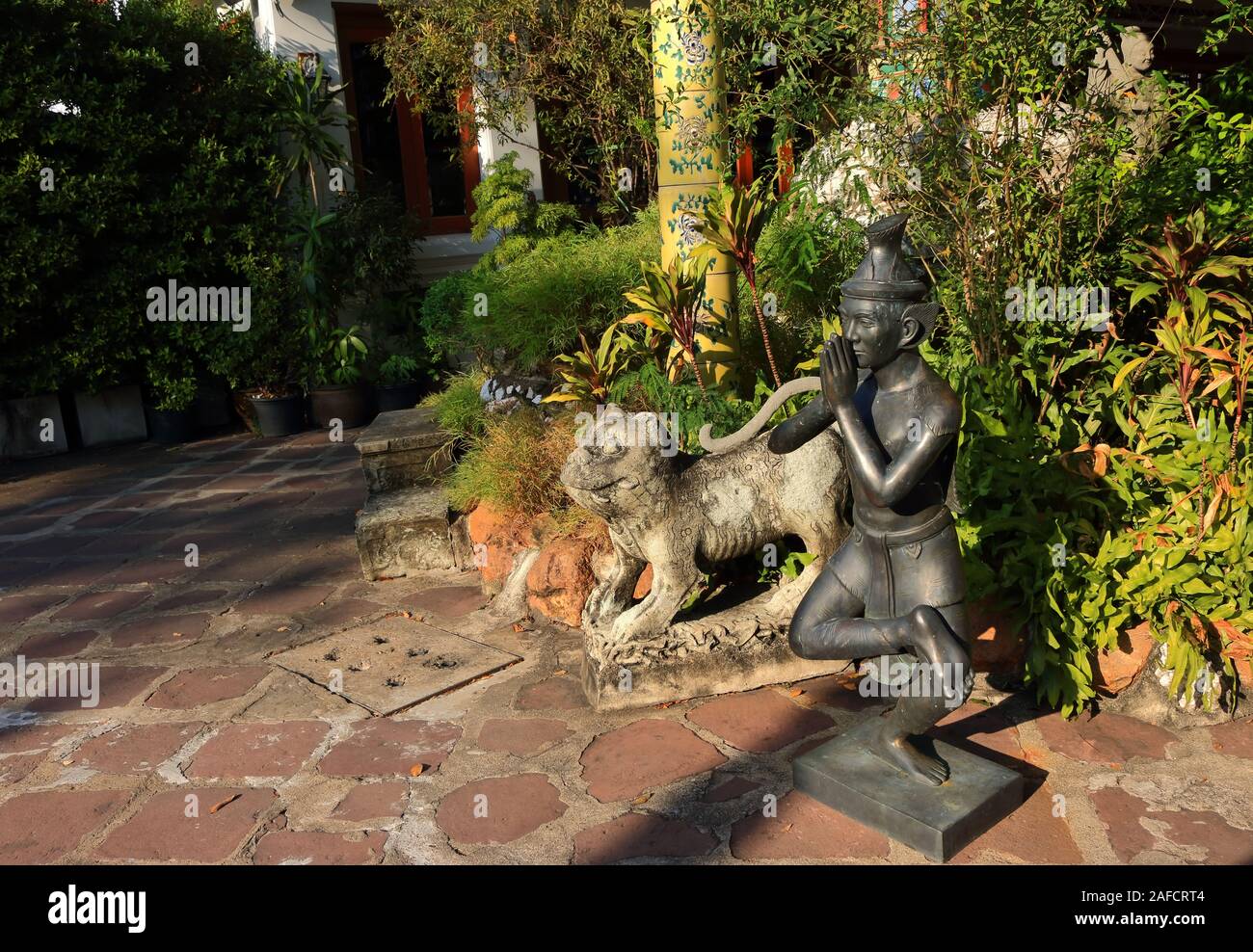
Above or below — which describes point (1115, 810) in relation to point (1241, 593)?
below

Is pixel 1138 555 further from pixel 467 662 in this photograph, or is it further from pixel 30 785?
pixel 30 785

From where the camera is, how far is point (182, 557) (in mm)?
6047

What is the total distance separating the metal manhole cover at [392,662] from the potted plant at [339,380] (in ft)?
17.2

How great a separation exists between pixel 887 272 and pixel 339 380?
25.3ft

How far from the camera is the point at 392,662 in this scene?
4387 mm

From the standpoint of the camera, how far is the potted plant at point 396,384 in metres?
9.62

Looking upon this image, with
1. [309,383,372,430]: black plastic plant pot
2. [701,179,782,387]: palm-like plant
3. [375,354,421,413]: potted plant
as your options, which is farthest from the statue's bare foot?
[309,383,372,430]: black plastic plant pot

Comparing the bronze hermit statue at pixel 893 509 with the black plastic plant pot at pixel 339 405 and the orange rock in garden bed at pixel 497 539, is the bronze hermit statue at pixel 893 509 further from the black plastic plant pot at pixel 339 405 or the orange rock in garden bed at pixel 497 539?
the black plastic plant pot at pixel 339 405

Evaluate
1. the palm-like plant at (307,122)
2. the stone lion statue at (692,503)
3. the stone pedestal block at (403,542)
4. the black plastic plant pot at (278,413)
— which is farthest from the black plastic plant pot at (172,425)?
the stone lion statue at (692,503)

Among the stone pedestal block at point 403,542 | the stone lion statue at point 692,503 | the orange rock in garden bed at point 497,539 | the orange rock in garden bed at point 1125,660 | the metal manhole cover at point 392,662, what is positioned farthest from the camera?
the stone pedestal block at point 403,542

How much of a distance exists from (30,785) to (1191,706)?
4.01 metres

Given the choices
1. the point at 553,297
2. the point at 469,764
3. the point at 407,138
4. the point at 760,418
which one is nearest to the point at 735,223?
the point at 760,418

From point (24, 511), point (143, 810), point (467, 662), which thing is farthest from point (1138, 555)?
point (24, 511)

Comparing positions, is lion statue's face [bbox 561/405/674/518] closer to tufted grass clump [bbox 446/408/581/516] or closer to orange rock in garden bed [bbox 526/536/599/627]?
orange rock in garden bed [bbox 526/536/599/627]
